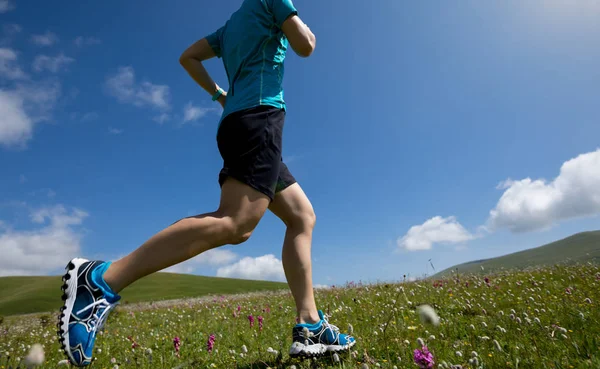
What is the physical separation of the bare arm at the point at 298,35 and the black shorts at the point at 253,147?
1.83ft

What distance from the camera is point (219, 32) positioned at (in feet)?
13.0

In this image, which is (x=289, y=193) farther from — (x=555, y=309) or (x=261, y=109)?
(x=555, y=309)

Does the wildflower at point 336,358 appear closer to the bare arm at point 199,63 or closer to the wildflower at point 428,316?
the wildflower at point 428,316

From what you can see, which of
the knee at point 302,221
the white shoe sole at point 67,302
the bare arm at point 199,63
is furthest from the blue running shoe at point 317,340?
the bare arm at point 199,63

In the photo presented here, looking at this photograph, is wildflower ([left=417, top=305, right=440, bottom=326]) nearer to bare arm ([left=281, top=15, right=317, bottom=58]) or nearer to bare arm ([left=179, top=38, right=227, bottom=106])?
bare arm ([left=281, top=15, right=317, bottom=58])

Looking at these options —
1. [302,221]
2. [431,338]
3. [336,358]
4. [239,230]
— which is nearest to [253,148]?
[239,230]

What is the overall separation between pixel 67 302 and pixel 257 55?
240 cm

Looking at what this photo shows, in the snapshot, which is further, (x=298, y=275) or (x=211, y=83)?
(x=211, y=83)

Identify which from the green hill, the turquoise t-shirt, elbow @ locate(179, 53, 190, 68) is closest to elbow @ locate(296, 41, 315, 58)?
the turquoise t-shirt

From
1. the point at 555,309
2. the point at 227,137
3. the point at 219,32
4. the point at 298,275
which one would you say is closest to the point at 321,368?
the point at 298,275

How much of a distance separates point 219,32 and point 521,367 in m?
4.02

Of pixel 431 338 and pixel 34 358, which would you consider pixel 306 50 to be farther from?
pixel 431 338

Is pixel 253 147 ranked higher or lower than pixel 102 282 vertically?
higher

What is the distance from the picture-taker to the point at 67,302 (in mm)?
2516
